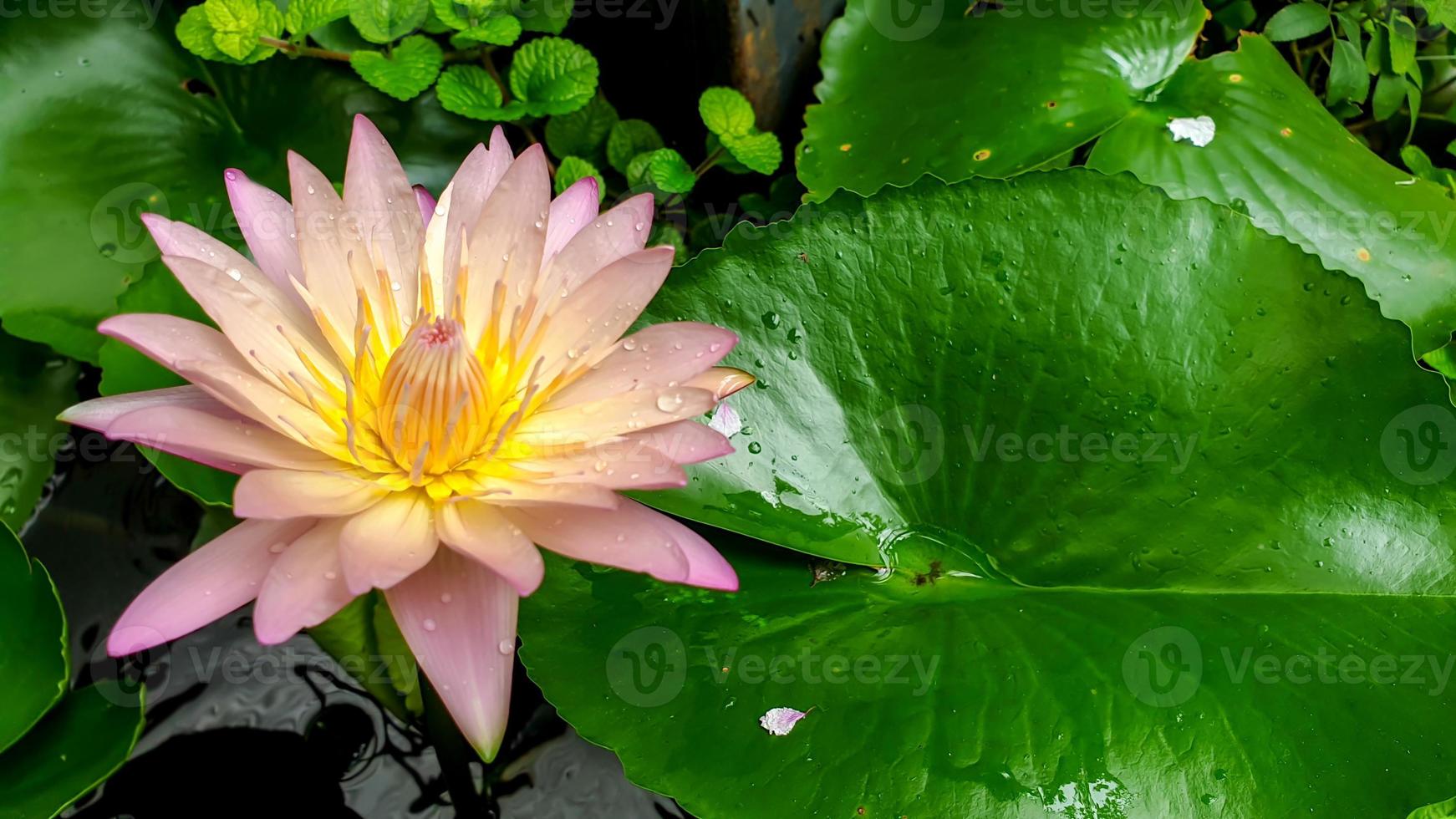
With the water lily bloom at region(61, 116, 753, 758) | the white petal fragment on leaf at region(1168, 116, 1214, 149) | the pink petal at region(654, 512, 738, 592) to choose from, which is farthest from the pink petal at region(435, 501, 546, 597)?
the white petal fragment on leaf at region(1168, 116, 1214, 149)

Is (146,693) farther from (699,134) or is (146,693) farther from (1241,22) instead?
(1241,22)

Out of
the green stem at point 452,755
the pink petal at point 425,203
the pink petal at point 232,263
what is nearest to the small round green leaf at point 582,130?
the pink petal at point 425,203

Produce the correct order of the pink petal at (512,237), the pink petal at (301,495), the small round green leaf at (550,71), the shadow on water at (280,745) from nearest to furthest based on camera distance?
the pink petal at (301,495), the pink petal at (512,237), the shadow on water at (280,745), the small round green leaf at (550,71)

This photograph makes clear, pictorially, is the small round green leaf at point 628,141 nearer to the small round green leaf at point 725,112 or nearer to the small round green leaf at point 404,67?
the small round green leaf at point 725,112

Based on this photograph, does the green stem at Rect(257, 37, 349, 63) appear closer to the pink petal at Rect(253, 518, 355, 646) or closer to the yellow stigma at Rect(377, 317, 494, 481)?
the yellow stigma at Rect(377, 317, 494, 481)

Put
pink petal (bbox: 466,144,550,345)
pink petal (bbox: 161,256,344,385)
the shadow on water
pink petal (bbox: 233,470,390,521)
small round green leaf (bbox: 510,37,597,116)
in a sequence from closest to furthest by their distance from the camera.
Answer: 1. pink petal (bbox: 233,470,390,521)
2. pink petal (bbox: 161,256,344,385)
3. pink petal (bbox: 466,144,550,345)
4. the shadow on water
5. small round green leaf (bbox: 510,37,597,116)

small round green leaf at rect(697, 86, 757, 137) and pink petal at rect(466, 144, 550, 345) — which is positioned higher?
pink petal at rect(466, 144, 550, 345)

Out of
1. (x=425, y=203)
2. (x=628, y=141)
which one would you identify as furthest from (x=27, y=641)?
(x=628, y=141)
